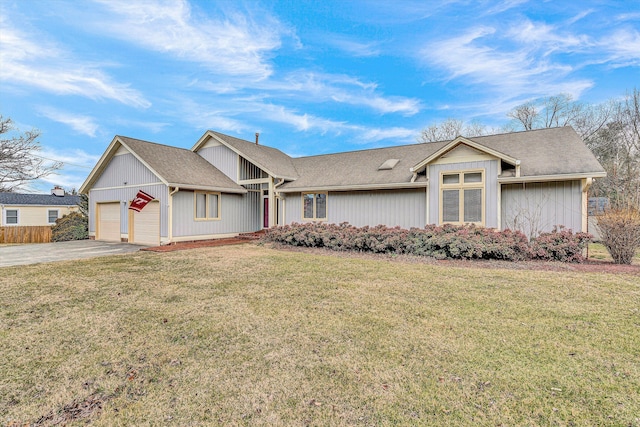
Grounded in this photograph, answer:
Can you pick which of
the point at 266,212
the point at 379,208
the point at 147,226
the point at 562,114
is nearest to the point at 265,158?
the point at 266,212

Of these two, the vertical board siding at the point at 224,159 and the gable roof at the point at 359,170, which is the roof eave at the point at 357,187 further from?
the vertical board siding at the point at 224,159

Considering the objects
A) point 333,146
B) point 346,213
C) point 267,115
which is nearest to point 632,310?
point 346,213

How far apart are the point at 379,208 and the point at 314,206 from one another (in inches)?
137

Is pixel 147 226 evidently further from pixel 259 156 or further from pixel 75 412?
pixel 75 412

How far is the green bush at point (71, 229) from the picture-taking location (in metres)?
17.8

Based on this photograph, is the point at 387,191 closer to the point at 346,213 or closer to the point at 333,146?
the point at 346,213

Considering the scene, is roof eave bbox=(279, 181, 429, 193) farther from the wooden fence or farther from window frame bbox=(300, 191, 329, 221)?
the wooden fence

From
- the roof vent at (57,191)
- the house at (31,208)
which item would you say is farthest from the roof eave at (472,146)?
the roof vent at (57,191)

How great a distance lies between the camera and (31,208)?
2469cm

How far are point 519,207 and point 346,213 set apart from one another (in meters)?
6.91

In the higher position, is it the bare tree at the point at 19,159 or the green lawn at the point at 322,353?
the bare tree at the point at 19,159

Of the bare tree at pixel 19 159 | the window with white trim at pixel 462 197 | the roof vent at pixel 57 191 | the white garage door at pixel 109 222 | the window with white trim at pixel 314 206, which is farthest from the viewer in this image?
the roof vent at pixel 57 191

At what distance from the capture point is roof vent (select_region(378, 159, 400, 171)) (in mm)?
14509

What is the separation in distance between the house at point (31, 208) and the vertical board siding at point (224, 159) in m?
17.3
